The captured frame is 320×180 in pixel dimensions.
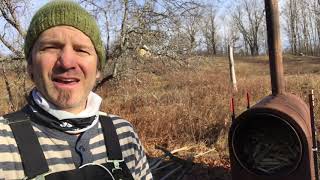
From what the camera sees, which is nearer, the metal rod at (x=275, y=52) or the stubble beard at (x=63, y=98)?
the stubble beard at (x=63, y=98)

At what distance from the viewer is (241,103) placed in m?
14.1

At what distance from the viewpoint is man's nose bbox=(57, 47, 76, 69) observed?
5.63 ft

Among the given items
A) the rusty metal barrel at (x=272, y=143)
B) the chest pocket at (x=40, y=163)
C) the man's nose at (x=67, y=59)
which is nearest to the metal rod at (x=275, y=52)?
the rusty metal barrel at (x=272, y=143)

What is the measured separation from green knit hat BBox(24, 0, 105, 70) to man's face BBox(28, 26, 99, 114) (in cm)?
2

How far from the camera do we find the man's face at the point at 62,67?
172 cm

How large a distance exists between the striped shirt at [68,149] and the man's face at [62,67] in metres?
0.11

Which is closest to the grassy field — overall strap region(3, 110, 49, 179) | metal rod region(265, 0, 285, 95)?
metal rod region(265, 0, 285, 95)

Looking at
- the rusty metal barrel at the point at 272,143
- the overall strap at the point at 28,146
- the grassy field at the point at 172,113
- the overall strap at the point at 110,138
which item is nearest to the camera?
the overall strap at the point at 28,146

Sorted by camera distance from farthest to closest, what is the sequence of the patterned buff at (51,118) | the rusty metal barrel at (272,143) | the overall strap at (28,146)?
the rusty metal barrel at (272,143), the patterned buff at (51,118), the overall strap at (28,146)

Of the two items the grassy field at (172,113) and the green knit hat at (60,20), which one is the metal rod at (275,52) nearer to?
the grassy field at (172,113)

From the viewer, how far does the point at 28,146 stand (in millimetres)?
1594

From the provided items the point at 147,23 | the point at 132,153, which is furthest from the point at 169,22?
the point at 132,153

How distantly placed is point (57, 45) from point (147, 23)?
8.70m

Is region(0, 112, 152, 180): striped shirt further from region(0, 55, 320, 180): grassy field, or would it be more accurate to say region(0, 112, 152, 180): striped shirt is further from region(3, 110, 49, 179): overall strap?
region(0, 55, 320, 180): grassy field
